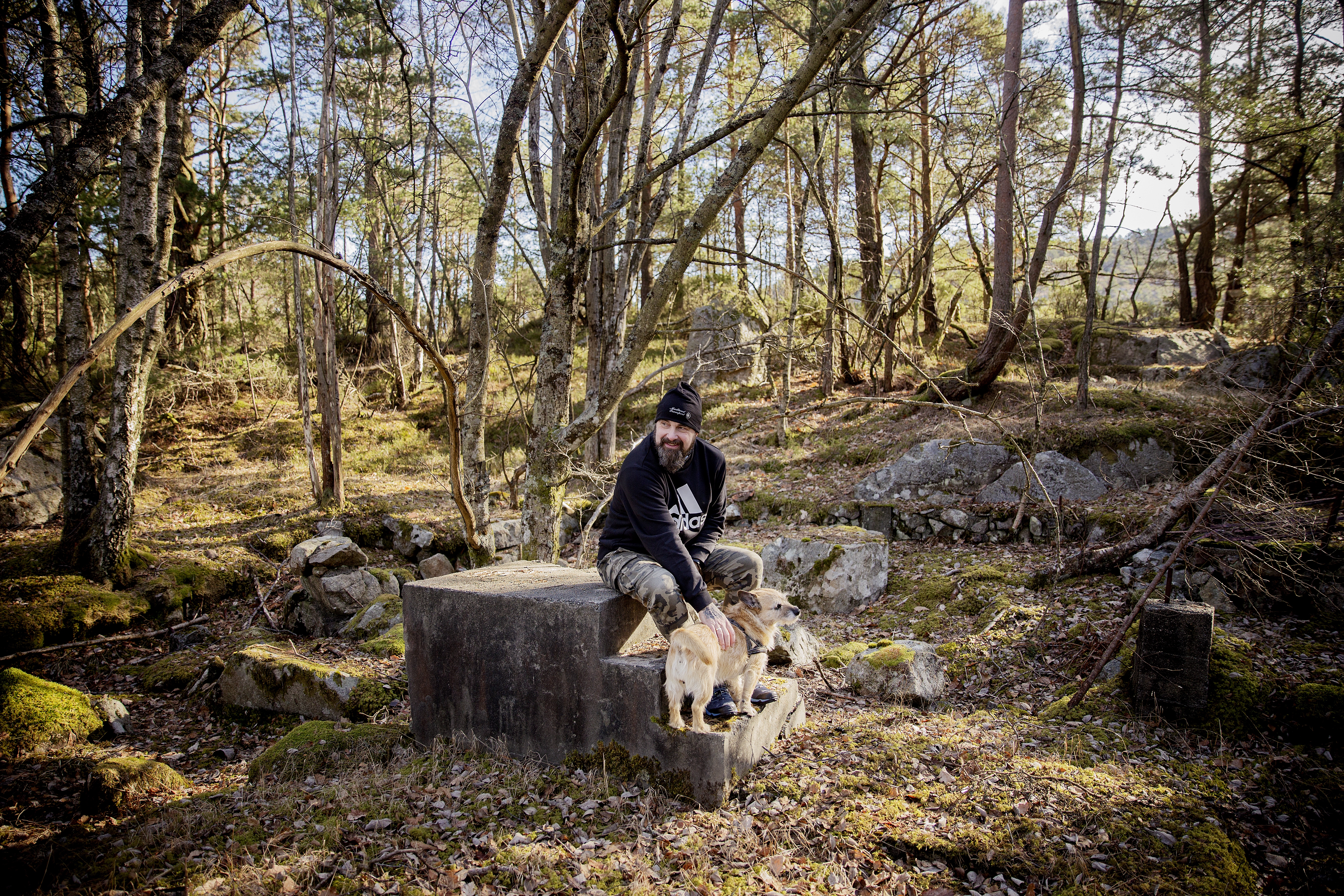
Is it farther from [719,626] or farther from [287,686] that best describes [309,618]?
[719,626]

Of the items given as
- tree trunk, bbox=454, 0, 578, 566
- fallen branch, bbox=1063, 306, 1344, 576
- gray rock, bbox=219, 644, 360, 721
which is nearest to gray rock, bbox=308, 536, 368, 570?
tree trunk, bbox=454, 0, 578, 566

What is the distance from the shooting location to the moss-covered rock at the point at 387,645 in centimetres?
647

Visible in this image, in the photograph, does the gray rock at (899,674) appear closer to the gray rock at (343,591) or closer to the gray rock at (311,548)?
the gray rock at (343,591)

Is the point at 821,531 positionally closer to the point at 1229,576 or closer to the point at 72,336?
the point at 1229,576

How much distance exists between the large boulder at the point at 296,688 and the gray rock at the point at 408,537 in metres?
4.06

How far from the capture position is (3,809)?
383cm

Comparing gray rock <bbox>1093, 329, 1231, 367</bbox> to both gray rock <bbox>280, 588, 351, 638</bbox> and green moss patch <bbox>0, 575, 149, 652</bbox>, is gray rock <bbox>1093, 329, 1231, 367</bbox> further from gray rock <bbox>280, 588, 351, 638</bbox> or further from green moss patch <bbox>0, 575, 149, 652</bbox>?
Result: green moss patch <bbox>0, 575, 149, 652</bbox>

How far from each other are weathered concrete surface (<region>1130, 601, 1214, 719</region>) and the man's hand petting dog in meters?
3.13

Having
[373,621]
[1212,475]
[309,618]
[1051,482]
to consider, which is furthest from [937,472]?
[309,618]

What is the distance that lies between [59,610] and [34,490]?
4.00 m

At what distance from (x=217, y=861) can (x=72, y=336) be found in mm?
6554

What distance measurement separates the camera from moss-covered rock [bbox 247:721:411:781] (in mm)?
4215

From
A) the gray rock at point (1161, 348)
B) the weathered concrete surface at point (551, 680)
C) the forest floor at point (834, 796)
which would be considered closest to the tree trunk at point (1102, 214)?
the gray rock at point (1161, 348)

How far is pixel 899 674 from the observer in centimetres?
530
